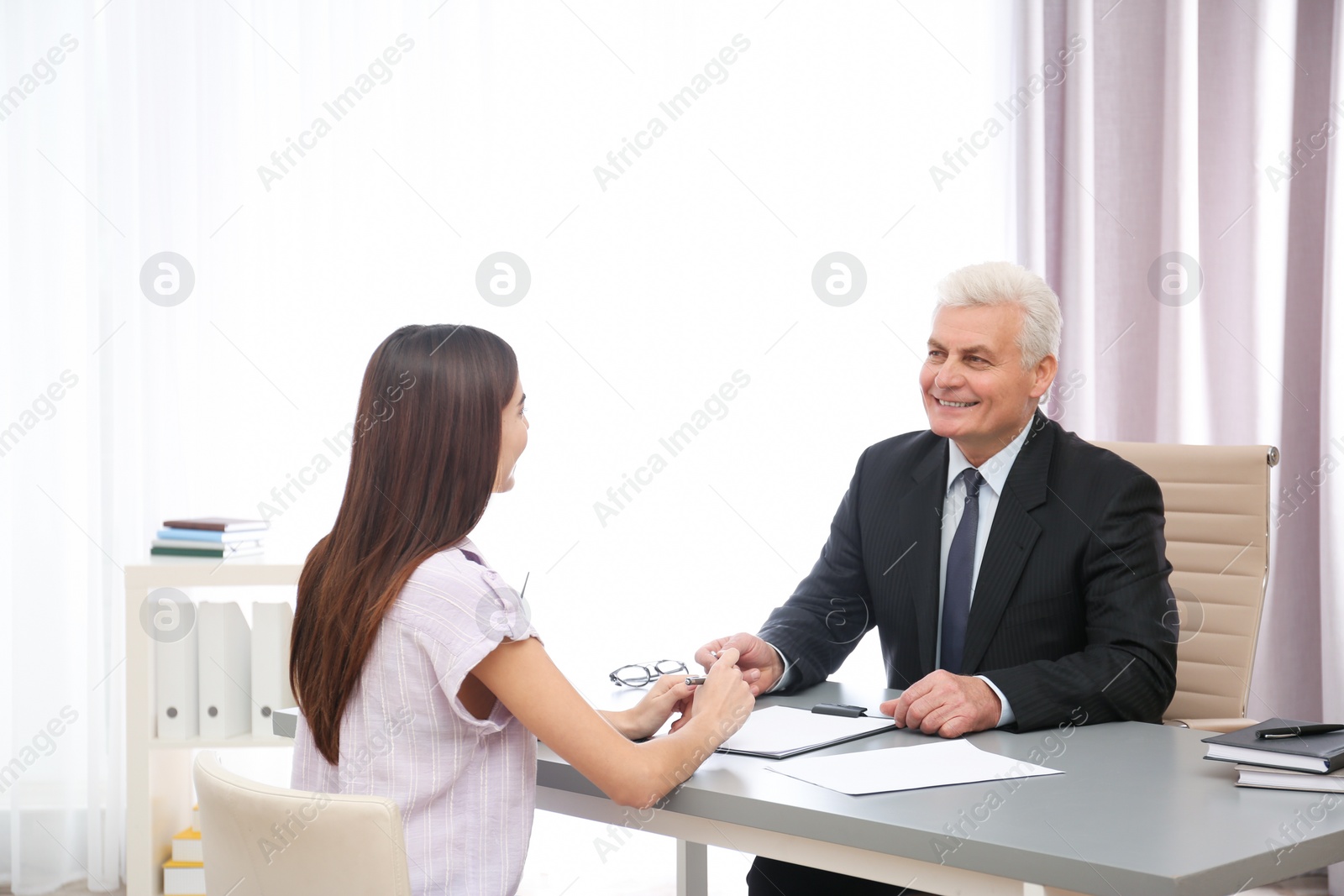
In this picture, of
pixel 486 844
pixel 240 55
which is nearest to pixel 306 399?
pixel 240 55

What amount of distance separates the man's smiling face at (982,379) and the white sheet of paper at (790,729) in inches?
21.9

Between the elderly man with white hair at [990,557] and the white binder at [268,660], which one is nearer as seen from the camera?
the elderly man with white hair at [990,557]

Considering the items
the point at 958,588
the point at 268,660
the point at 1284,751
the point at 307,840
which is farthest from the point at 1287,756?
the point at 268,660

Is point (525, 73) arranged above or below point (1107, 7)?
below

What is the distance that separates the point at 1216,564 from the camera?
225cm

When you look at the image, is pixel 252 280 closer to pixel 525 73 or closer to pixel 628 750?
pixel 525 73

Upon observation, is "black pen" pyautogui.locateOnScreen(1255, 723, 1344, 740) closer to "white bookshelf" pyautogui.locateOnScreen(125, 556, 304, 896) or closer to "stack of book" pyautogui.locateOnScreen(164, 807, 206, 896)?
"white bookshelf" pyautogui.locateOnScreen(125, 556, 304, 896)

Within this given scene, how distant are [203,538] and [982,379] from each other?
5.88ft

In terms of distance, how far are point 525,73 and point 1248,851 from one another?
2770mm

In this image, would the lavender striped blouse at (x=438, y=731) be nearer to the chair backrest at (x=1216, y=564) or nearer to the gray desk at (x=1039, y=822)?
the gray desk at (x=1039, y=822)

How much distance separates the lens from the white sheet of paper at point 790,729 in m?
1.46

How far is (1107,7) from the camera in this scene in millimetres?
3273

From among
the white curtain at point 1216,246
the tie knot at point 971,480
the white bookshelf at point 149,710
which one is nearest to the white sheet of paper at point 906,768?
the tie knot at point 971,480

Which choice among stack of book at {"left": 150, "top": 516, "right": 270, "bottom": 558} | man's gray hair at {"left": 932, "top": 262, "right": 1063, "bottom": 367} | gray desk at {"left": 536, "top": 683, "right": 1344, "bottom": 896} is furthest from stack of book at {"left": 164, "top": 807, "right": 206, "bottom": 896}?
man's gray hair at {"left": 932, "top": 262, "right": 1063, "bottom": 367}
